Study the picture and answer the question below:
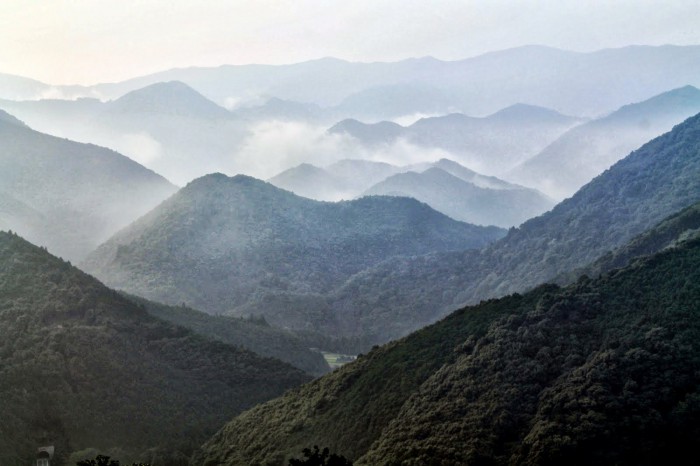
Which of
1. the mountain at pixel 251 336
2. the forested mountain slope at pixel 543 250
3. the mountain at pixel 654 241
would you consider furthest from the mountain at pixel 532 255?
the mountain at pixel 251 336

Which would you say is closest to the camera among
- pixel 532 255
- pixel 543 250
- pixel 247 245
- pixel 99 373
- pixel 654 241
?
pixel 99 373

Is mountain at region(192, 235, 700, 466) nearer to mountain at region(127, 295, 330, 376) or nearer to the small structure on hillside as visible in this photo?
the small structure on hillside

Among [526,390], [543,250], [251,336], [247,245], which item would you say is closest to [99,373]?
[526,390]

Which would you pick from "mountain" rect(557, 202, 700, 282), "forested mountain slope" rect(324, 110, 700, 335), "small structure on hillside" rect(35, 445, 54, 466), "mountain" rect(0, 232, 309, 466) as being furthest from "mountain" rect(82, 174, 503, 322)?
"small structure on hillside" rect(35, 445, 54, 466)

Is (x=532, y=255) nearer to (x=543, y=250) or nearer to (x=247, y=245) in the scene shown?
(x=543, y=250)

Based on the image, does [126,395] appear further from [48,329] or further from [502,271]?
[502,271]

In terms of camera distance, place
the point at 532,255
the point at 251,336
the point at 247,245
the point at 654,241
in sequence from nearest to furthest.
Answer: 1. the point at 654,241
2. the point at 251,336
3. the point at 532,255
4. the point at 247,245

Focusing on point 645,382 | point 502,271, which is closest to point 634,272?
point 645,382
